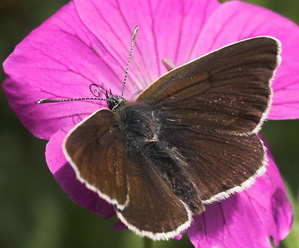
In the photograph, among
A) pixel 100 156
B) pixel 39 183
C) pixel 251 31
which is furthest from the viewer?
pixel 39 183

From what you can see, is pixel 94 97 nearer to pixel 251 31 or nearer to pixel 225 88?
pixel 225 88

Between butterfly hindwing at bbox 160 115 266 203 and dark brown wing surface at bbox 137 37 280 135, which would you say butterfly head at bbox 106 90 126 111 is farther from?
butterfly hindwing at bbox 160 115 266 203

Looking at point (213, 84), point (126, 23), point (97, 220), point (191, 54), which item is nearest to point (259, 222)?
point (213, 84)

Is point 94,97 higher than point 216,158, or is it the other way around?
point 94,97

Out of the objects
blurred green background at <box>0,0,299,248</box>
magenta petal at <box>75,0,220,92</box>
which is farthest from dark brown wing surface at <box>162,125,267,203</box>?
blurred green background at <box>0,0,299,248</box>

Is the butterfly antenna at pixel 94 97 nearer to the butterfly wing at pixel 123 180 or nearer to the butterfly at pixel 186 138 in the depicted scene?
the butterfly at pixel 186 138

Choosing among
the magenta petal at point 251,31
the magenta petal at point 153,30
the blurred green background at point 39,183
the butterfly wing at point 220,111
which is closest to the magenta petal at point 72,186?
the butterfly wing at point 220,111

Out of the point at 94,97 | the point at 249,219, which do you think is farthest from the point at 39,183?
the point at 249,219
